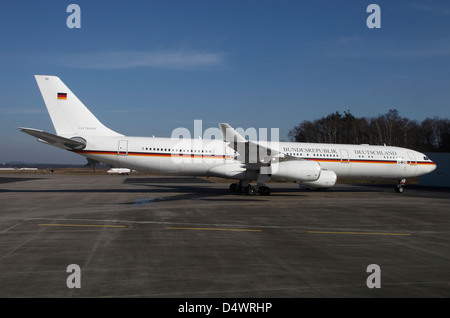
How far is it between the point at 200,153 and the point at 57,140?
25.5 feet

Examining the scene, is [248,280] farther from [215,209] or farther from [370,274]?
[215,209]

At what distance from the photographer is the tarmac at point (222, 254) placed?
210 inches

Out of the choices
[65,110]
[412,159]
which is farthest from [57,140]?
[412,159]

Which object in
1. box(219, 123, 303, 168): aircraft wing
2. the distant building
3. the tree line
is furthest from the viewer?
the tree line

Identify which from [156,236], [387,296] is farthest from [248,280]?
[156,236]

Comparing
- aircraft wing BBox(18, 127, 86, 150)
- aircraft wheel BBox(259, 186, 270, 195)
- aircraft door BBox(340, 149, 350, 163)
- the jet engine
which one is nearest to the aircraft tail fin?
aircraft wing BBox(18, 127, 86, 150)

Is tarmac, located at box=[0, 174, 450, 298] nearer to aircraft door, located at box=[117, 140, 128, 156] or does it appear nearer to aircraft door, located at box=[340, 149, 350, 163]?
aircraft door, located at box=[117, 140, 128, 156]

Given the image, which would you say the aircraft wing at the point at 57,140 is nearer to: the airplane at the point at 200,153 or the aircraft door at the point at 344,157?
the airplane at the point at 200,153

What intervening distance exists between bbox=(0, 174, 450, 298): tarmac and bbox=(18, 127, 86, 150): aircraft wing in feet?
16.1

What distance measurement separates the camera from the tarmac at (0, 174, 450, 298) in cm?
534

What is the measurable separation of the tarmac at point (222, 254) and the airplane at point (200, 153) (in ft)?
20.2

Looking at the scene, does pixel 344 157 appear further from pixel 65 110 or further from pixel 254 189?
pixel 65 110

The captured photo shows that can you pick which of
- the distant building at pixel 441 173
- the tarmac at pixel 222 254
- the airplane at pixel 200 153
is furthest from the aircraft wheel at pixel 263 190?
the distant building at pixel 441 173

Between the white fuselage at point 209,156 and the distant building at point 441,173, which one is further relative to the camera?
the distant building at point 441,173
